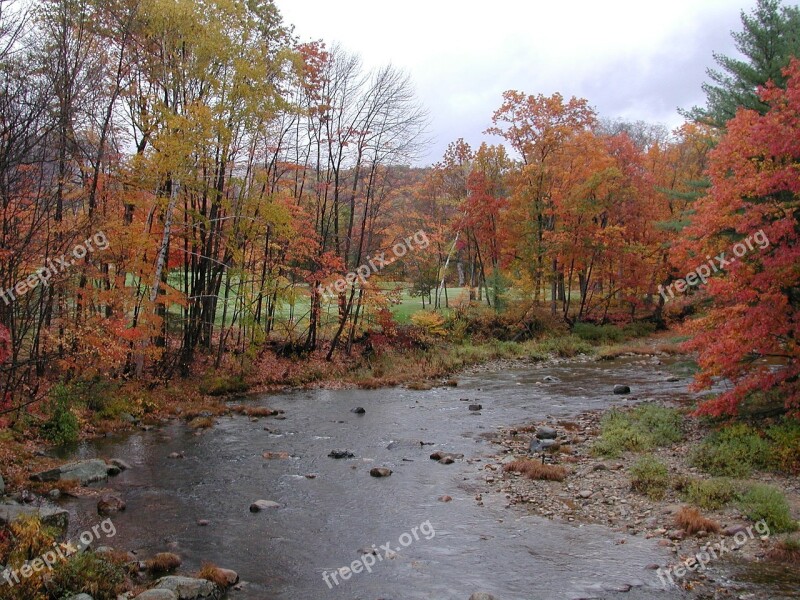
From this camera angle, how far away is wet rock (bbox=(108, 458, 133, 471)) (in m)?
11.8

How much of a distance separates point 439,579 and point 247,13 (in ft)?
66.0

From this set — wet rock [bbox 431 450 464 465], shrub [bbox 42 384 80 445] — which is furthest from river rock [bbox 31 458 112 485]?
wet rock [bbox 431 450 464 465]

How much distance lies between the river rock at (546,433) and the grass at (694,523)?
16.5 feet

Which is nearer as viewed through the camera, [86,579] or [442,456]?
[86,579]

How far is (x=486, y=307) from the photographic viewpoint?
112ft

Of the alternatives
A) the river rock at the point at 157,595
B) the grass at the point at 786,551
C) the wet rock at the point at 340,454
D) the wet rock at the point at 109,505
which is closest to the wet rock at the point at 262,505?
the wet rock at the point at 109,505

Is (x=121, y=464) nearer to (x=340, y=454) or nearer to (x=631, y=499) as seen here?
(x=340, y=454)

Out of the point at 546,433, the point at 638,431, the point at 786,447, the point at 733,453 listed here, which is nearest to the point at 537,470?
the point at 546,433

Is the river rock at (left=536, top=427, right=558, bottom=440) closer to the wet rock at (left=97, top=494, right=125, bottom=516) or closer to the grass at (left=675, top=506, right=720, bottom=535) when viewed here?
the grass at (left=675, top=506, right=720, bottom=535)

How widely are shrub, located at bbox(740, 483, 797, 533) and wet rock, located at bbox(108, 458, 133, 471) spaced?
11.4 metres

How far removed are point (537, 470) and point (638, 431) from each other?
3.54 m

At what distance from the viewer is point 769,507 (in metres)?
8.76

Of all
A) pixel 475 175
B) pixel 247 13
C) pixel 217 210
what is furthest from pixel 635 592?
pixel 475 175

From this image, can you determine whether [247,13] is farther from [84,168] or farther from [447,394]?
[447,394]
